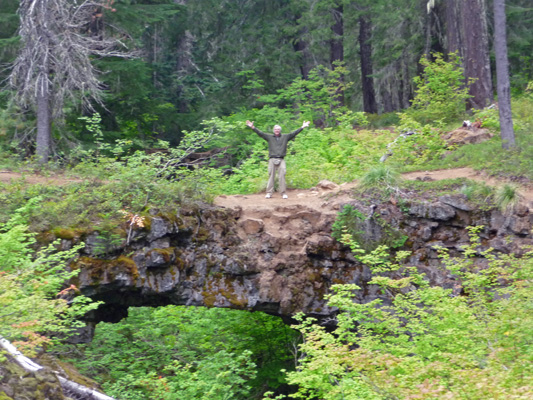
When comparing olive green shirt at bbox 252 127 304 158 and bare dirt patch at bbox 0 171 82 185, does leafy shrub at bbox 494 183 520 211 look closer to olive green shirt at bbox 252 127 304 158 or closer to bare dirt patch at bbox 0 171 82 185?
olive green shirt at bbox 252 127 304 158

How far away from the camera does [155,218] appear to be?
10938mm

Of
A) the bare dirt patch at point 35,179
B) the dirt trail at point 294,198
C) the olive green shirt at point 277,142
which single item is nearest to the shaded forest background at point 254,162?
the bare dirt patch at point 35,179

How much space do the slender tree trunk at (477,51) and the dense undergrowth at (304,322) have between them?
0.99 metres

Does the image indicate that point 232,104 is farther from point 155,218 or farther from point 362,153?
point 155,218

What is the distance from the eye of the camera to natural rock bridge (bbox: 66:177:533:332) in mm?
10789

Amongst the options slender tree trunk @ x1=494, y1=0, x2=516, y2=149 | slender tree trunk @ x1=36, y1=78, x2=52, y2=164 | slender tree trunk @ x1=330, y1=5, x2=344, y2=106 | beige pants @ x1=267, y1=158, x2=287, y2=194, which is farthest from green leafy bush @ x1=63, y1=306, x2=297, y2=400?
slender tree trunk @ x1=330, y1=5, x2=344, y2=106

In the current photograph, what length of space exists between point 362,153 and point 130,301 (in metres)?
8.11

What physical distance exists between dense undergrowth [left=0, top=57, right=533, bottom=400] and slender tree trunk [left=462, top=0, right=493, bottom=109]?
99cm

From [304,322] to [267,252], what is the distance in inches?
140

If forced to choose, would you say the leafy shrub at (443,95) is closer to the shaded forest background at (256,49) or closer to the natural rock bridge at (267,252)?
the shaded forest background at (256,49)

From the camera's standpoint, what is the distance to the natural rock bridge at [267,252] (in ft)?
35.4

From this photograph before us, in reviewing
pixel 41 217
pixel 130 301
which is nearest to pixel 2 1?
pixel 41 217

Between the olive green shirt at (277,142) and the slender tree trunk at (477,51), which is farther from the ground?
the slender tree trunk at (477,51)

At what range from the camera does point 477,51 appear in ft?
61.3
